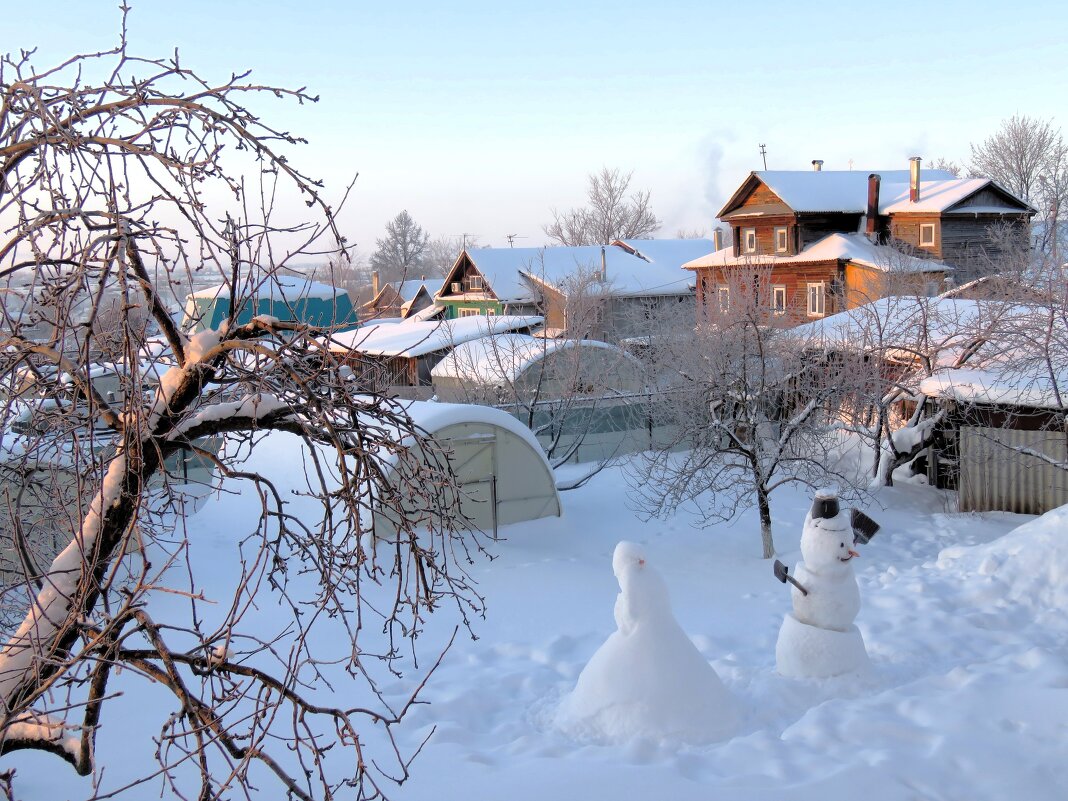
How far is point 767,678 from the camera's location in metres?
8.25

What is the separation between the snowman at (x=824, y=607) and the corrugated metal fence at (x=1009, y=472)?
25.6 ft

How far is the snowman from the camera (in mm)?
8125

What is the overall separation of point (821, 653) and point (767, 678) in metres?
0.54

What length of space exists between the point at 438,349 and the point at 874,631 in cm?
1947

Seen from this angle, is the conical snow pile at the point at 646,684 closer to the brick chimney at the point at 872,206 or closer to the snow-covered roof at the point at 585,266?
the brick chimney at the point at 872,206

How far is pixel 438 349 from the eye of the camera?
→ 27.7 metres

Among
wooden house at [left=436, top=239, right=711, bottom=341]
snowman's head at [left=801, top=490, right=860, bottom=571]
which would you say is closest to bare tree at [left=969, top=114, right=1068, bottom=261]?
wooden house at [left=436, top=239, right=711, bottom=341]

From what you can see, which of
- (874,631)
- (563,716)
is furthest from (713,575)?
(563,716)

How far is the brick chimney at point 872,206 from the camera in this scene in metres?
29.9

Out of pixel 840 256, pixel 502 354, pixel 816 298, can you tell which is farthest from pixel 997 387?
pixel 816 298

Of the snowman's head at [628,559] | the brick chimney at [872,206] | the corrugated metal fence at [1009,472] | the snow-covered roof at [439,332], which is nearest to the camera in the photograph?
the snowman's head at [628,559]

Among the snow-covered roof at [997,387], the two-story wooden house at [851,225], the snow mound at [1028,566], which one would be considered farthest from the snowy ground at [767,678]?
the two-story wooden house at [851,225]

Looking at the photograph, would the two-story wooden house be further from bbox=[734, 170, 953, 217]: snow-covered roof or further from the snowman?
the snowman

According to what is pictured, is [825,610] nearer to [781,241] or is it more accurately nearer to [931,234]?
[931,234]
